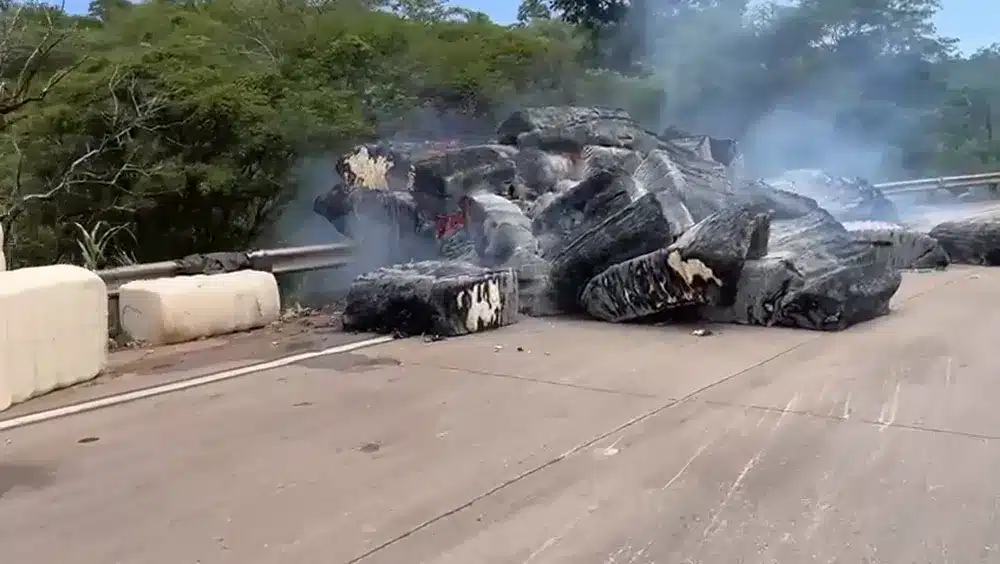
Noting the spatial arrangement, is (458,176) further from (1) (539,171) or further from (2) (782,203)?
(2) (782,203)

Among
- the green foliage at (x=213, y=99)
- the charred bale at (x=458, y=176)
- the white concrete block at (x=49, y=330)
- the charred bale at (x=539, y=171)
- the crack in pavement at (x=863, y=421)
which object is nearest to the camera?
the crack in pavement at (x=863, y=421)

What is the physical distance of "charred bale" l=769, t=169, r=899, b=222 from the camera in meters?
14.8

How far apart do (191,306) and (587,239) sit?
3378 mm

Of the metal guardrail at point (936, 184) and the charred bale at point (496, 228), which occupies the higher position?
the metal guardrail at point (936, 184)

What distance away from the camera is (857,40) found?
2806 cm

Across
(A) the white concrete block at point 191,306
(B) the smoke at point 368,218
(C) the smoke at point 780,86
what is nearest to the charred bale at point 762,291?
A: (B) the smoke at point 368,218

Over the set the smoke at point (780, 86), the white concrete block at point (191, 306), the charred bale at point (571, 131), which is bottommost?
the white concrete block at point (191, 306)

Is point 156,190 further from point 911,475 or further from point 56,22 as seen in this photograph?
point 911,475

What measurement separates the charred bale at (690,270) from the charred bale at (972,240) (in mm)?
5397

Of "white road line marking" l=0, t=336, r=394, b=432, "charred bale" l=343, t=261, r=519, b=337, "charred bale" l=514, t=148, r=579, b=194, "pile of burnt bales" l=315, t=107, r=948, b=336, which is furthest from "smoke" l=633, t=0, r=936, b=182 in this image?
"white road line marking" l=0, t=336, r=394, b=432

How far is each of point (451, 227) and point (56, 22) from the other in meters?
9.10

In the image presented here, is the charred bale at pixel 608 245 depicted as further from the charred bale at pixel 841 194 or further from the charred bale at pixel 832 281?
the charred bale at pixel 841 194

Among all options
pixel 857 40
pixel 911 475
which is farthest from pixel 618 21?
pixel 911 475

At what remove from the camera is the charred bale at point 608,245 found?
27.7ft
